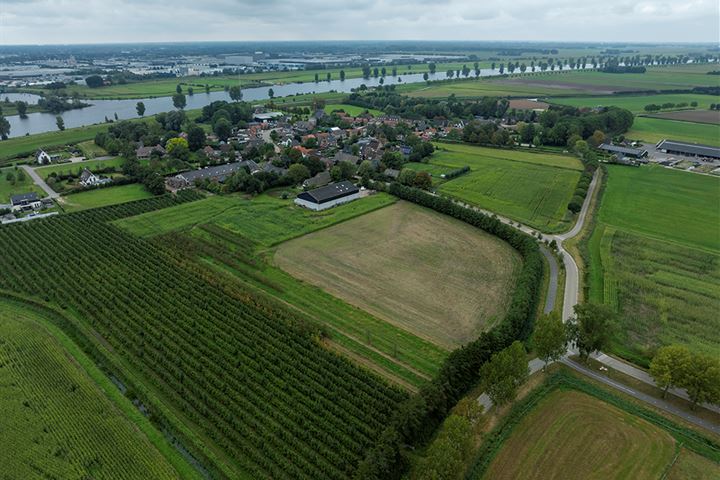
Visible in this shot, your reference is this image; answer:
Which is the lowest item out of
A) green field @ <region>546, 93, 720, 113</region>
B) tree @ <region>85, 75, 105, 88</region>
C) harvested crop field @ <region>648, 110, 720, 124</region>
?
harvested crop field @ <region>648, 110, 720, 124</region>

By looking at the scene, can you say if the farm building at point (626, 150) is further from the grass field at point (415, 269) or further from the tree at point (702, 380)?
the tree at point (702, 380)

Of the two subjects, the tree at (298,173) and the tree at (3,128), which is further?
the tree at (3,128)

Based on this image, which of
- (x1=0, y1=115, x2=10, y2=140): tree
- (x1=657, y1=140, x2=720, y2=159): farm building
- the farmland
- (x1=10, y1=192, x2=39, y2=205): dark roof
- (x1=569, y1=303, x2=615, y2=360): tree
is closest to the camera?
the farmland

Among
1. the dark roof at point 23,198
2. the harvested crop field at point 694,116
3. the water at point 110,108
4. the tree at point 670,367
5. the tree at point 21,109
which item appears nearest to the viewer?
the tree at point 670,367

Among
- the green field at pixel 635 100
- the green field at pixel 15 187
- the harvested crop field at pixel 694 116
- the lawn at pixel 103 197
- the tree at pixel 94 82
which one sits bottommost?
the lawn at pixel 103 197

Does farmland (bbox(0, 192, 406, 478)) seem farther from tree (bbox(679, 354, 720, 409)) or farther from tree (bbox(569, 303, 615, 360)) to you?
tree (bbox(679, 354, 720, 409))

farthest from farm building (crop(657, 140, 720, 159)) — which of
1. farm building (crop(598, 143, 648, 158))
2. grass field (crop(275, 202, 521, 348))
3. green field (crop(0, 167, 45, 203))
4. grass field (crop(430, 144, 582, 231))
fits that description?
green field (crop(0, 167, 45, 203))

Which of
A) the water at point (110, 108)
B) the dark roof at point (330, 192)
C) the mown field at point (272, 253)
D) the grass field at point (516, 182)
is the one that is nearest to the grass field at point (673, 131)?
the grass field at point (516, 182)
